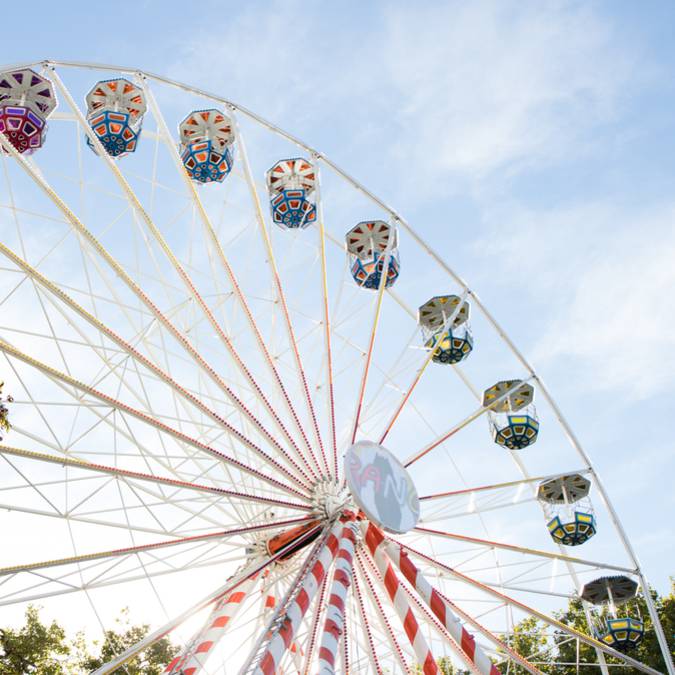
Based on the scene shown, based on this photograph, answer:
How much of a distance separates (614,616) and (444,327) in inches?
303

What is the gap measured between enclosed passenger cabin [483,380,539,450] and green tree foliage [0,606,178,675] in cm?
1130

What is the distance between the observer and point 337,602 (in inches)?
449

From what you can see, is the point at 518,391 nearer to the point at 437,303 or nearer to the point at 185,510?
the point at 437,303

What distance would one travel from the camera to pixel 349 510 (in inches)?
521

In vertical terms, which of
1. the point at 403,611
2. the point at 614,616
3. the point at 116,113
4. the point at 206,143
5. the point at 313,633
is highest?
the point at 206,143

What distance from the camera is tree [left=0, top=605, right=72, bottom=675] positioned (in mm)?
20641

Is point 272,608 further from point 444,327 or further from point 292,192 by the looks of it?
point 292,192

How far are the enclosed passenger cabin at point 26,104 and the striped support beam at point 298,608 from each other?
918cm

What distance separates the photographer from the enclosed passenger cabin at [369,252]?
18859 mm

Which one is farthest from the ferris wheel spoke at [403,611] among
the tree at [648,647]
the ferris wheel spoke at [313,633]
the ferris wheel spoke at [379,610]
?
the tree at [648,647]

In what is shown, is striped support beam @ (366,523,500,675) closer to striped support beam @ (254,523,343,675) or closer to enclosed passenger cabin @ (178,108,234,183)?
striped support beam @ (254,523,343,675)

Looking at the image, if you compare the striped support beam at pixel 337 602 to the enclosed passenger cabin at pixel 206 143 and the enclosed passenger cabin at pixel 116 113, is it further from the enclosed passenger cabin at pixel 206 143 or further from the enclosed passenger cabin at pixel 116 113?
the enclosed passenger cabin at pixel 116 113

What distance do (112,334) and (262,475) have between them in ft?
11.4

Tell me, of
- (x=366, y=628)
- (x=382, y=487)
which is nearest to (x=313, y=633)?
(x=366, y=628)
